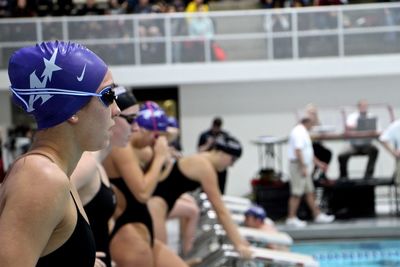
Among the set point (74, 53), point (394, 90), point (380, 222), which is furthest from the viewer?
point (394, 90)

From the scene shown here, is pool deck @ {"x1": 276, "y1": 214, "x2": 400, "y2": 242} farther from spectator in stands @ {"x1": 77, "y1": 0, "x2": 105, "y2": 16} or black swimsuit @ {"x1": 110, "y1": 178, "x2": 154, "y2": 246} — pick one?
black swimsuit @ {"x1": 110, "y1": 178, "x2": 154, "y2": 246}

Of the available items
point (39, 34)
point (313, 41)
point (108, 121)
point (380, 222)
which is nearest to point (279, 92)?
point (313, 41)

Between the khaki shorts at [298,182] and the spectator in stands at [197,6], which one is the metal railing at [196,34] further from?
the khaki shorts at [298,182]

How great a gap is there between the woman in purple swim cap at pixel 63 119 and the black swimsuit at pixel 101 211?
1.78m

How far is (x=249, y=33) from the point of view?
1862 centimetres

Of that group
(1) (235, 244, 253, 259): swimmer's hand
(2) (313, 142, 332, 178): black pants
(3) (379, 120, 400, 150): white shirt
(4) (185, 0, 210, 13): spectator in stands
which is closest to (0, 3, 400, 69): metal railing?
(4) (185, 0, 210, 13): spectator in stands

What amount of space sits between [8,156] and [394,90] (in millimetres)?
7686

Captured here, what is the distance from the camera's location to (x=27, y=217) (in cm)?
196

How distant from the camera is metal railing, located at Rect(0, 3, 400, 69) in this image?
60.4ft

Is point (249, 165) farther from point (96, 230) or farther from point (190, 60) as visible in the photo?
point (96, 230)

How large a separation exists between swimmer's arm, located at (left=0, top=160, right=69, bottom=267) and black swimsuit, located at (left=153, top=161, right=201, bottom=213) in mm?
5098

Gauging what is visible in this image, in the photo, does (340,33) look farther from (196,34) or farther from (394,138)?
(394,138)

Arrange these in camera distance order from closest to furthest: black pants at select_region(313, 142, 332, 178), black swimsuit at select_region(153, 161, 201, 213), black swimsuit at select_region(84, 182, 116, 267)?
black swimsuit at select_region(84, 182, 116, 267)
black swimsuit at select_region(153, 161, 201, 213)
black pants at select_region(313, 142, 332, 178)

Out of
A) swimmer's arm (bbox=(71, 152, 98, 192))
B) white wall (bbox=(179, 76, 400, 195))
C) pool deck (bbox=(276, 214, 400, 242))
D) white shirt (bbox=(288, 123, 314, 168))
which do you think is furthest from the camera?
white wall (bbox=(179, 76, 400, 195))
